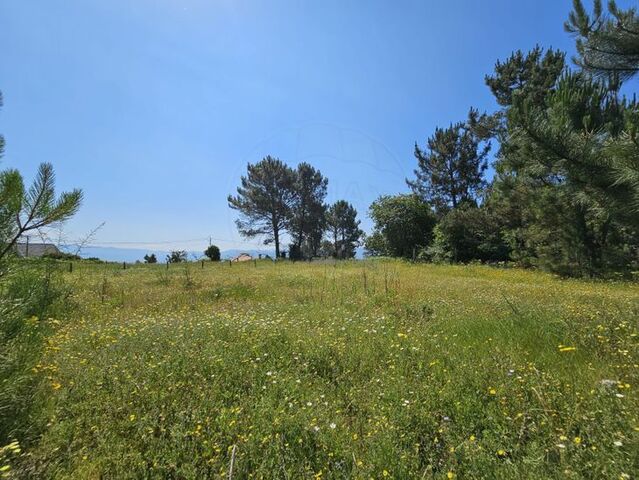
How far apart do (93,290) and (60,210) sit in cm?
925

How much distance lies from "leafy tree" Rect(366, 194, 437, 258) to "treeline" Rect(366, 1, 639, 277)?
0.29 feet

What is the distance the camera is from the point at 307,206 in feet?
137

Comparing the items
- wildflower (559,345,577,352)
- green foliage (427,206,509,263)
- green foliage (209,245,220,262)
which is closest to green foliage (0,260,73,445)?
wildflower (559,345,577,352)

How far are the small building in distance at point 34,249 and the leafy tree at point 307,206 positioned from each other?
3620 centimetres

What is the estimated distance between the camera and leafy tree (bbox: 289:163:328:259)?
4084cm

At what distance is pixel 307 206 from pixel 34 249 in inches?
1550

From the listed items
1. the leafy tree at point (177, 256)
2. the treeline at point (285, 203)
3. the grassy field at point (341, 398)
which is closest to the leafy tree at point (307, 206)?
the treeline at point (285, 203)

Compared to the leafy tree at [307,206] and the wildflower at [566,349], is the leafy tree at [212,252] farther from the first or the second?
the wildflower at [566,349]

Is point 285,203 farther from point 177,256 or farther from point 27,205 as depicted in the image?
point 27,205

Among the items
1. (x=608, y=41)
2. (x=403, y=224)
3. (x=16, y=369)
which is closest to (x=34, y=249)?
(x=16, y=369)

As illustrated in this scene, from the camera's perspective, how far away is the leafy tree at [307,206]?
4084 cm

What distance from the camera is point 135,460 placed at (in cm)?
217

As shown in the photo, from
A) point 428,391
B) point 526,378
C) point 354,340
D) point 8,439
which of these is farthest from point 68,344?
point 526,378

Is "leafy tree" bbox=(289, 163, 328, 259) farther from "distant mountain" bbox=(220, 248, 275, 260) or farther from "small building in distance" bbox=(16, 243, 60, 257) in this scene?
"small building in distance" bbox=(16, 243, 60, 257)
